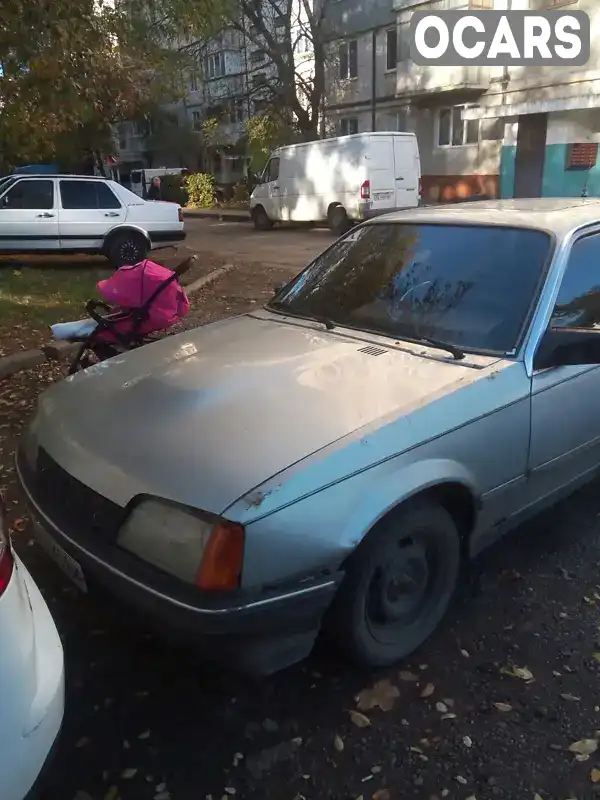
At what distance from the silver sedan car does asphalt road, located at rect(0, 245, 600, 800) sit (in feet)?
0.76

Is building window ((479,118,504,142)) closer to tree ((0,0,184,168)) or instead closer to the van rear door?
the van rear door

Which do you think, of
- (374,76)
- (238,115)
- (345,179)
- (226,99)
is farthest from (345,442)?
(238,115)

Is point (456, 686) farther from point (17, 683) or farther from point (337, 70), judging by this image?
point (337, 70)

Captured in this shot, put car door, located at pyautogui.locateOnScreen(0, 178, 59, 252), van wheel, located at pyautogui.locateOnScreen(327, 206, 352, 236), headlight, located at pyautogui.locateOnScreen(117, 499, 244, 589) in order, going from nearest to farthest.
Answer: headlight, located at pyautogui.locateOnScreen(117, 499, 244, 589), car door, located at pyautogui.locateOnScreen(0, 178, 59, 252), van wheel, located at pyautogui.locateOnScreen(327, 206, 352, 236)

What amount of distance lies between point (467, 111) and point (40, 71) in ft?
65.3

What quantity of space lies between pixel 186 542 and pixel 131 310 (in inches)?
119

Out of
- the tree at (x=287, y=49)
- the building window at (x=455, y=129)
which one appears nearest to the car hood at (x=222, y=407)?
the tree at (x=287, y=49)

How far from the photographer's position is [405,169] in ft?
61.7

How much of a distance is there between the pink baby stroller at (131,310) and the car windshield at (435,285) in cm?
136

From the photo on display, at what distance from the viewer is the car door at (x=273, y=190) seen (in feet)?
70.1

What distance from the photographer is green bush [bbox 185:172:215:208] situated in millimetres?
33438

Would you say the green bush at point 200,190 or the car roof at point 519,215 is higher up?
the green bush at point 200,190

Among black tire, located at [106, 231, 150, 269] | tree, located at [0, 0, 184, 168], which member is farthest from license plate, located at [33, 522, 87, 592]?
black tire, located at [106, 231, 150, 269]

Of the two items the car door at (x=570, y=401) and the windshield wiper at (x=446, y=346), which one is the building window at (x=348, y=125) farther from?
the windshield wiper at (x=446, y=346)
